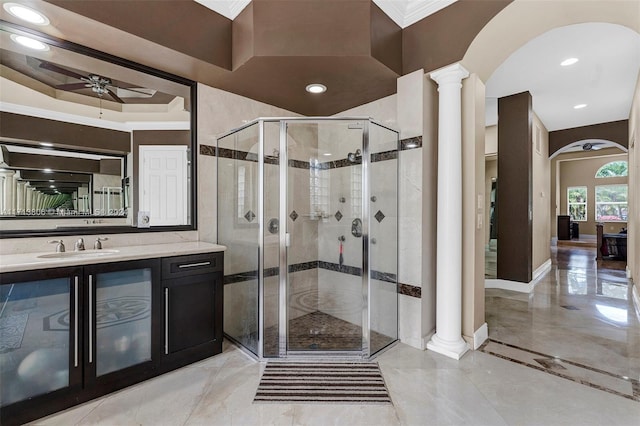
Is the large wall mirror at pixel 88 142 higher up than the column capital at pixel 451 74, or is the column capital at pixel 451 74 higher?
the column capital at pixel 451 74

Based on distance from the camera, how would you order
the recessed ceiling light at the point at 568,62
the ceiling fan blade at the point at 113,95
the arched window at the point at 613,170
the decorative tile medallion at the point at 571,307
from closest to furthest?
1. the ceiling fan blade at the point at 113,95
2. the recessed ceiling light at the point at 568,62
3. the decorative tile medallion at the point at 571,307
4. the arched window at the point at 613,170

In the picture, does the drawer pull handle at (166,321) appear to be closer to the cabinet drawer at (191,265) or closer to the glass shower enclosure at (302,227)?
the cabinet drawer at (191,265)

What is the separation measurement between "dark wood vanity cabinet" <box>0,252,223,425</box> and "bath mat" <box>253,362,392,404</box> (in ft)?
2.16

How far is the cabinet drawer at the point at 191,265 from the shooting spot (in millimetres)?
2223

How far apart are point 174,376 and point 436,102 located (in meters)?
3.11

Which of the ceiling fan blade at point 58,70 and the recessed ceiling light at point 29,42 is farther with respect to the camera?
the ceiling fan blade at point 58,70

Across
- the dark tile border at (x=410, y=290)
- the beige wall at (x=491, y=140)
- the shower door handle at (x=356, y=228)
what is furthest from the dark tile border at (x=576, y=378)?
the beige wall at (x=491, y=140)

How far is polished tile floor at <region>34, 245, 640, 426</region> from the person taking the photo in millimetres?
1755

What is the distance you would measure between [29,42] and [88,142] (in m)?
0.71

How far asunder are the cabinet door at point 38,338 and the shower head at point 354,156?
7.40ft

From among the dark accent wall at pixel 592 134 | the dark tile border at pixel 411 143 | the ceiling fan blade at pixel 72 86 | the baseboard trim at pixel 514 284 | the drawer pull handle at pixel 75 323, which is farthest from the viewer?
the dark accent wall at pixel 592 134

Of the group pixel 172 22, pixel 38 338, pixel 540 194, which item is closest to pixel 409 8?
pixel 172 22

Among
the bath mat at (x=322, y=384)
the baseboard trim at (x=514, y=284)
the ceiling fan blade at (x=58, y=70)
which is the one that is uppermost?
the ceiling fan blade at (x=58, y=70)

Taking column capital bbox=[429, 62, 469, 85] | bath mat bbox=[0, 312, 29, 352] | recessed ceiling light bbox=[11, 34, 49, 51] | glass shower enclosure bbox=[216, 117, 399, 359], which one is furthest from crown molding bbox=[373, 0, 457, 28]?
bath mat bbox=[0, 312, 29, 352]
